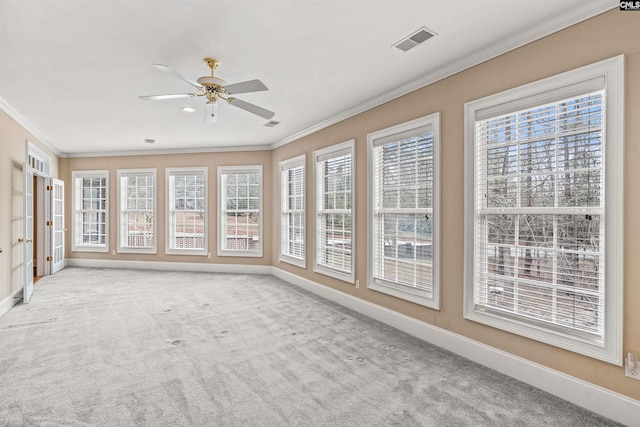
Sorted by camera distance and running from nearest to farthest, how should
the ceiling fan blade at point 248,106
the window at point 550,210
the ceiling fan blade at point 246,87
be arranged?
the window at point 550,210 < the ceiling fan blade at point 246,87 < the ceiling fan blade at point 248,106

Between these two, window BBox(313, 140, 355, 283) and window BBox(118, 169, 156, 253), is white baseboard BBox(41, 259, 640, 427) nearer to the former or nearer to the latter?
window BBox(313, 140, 355, 283)

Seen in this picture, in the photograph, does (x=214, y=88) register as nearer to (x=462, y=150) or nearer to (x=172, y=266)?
(x=462, y=150)

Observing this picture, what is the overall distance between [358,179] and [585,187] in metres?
2.58

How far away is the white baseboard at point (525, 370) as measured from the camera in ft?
7.04

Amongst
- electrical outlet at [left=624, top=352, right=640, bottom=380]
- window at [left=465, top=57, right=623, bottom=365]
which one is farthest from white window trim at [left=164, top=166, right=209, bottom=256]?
electrical outlet at [left=624, top=352, right=640, bottom=380]

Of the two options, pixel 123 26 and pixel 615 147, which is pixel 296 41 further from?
Result: pixel 615 147

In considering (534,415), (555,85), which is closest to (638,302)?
(534,415)

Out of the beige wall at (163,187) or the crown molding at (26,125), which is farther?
the beige wall at (163,187)

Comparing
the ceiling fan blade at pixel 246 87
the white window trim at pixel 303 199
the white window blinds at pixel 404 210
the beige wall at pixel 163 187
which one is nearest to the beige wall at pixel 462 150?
the white window blinds at pixel 404 210

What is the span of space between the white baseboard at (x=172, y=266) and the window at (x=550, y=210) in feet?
16.0

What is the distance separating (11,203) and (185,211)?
2.97 metres

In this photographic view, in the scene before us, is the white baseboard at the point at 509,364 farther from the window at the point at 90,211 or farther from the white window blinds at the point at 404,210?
the window at the point at 90,211

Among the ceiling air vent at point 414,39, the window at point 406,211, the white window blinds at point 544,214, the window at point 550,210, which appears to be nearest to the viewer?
the window at point 550,210

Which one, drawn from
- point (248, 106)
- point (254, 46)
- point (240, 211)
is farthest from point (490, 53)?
point (240, 211)
